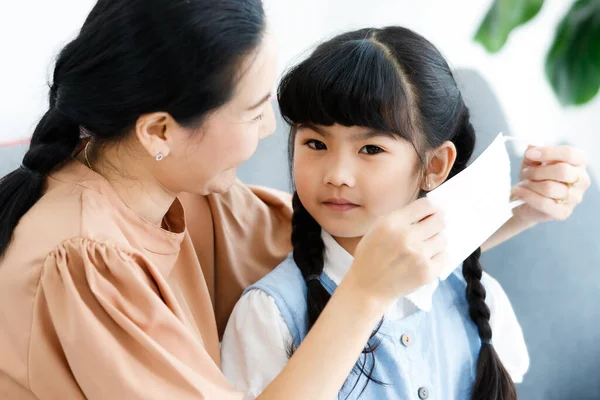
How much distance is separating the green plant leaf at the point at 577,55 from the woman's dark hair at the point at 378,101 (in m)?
0.46

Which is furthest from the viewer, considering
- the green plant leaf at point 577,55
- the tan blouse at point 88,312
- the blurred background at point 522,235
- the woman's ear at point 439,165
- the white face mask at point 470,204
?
the green plant leaf at point 577,55

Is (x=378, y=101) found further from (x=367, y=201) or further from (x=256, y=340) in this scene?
(x=256, y=340)

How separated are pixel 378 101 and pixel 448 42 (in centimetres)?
85

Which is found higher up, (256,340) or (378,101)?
(378,101)

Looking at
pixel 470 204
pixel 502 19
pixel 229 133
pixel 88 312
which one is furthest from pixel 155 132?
pixel 502 19

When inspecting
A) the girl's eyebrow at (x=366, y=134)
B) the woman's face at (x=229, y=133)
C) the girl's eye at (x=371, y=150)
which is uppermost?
the woman's face at (x=229, y=133)

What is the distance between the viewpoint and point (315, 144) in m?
0.99

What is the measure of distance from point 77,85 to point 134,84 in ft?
0.24

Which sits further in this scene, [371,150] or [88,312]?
[371,150]

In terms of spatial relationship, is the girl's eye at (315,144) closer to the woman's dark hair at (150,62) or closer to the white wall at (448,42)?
the woman's dark hair at (150,62)

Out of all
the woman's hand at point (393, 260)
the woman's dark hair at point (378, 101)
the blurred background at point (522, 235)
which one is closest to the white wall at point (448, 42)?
the blurred background at point (522, 235)

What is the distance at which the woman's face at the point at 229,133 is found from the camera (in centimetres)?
81

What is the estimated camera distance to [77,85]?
787mm

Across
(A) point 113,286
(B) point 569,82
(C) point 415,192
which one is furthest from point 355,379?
(B) point 569,82
